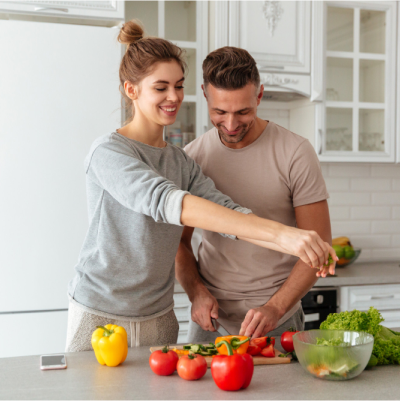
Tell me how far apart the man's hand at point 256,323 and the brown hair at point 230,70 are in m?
0.72

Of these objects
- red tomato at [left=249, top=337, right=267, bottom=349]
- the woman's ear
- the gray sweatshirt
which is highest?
the woman's ear

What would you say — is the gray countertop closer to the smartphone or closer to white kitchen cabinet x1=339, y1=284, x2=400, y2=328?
the smartphone

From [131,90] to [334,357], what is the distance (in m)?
0.97

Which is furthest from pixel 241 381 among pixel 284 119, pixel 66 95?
pixel 284 119

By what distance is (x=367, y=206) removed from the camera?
3424 mm

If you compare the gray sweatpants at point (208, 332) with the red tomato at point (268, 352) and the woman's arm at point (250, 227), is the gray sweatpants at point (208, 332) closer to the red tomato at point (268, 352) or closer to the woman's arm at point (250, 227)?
the red tomato at point (268, 352)

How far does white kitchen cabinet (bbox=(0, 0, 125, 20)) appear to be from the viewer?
2.28m

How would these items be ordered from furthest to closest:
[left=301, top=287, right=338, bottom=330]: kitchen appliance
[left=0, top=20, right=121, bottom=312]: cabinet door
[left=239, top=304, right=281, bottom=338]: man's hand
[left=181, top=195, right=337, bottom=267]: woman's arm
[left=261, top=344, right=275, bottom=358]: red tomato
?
[left=301, top=287, right=338, bottom=330]: kitchen appliance < [left=0, top=20, right=121, bottom=312]: cabinet door < [left=239, top=304, right=281, bottom=338]: man's hand < [left=261, top=344, right=275, bottom=358]: red tomato < [left=181, top=195, right=337, bottom=267]: woman's arm

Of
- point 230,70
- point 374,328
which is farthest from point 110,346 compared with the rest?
point 230,70

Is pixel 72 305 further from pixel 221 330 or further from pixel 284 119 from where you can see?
pixel 284 119

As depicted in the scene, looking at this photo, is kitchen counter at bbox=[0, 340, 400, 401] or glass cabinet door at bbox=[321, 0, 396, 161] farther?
glass cabinet door at bbox=[321, 0, 396, 161]

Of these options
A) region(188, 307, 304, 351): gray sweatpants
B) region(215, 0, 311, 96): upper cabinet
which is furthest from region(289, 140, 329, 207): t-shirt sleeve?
region(215, 0, 311, 96): upper cabinet

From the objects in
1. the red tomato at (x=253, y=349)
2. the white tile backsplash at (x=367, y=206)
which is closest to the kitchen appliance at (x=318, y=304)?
the white tile backsplash at (x=367, y=206)

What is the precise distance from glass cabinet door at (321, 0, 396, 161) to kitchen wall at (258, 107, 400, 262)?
32 centimetres
